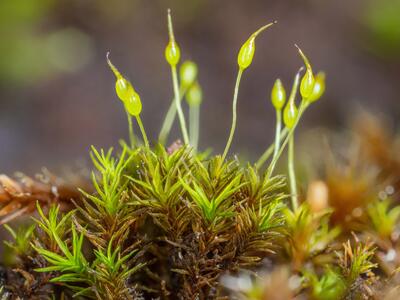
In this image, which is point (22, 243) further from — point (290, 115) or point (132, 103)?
point (290, 115)

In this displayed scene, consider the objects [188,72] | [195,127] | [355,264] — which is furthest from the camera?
[195,127]

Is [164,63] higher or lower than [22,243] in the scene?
higher

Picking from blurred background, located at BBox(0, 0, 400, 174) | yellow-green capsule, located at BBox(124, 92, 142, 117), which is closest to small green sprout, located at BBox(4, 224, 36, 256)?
yellow-green capsule, located at BBox(124, 92, 142, 117)

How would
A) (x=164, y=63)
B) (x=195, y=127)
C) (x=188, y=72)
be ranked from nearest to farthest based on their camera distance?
(x=188, y=72) → (x=195, y=127) → (x=164, y=63)

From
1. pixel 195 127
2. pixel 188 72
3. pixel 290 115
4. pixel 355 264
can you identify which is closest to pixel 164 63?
pixel 195 127

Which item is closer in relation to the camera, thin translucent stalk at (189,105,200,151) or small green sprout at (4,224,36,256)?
small green sprout at (4,224,36,256)

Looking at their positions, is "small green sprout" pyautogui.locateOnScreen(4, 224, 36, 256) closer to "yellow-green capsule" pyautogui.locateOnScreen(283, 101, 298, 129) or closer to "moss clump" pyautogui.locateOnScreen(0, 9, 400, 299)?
"moss clump" pyautogui.locateOnScreen(0, 9, 400, 299)

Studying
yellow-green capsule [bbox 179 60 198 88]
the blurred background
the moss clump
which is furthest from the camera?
the blurred background

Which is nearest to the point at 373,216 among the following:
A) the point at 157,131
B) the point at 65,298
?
the point at 65,298
